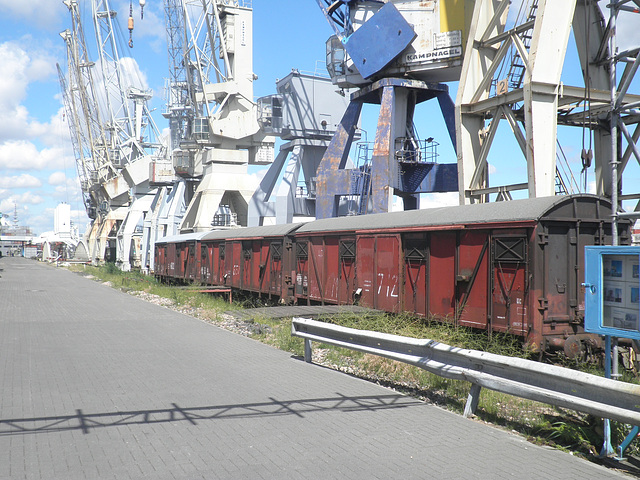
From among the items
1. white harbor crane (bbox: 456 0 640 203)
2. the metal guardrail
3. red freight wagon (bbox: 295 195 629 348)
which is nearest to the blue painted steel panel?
white harbor crane (bbox: 456 0 640 203)

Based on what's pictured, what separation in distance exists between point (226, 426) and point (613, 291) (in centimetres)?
439

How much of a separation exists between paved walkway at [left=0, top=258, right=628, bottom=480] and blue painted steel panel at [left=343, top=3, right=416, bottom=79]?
1725 centimetres

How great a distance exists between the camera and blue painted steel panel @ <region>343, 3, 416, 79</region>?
23891mm

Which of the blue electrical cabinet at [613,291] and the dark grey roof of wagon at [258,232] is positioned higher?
the dark grey roof of wagon at [258,232]

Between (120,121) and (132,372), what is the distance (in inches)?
2847

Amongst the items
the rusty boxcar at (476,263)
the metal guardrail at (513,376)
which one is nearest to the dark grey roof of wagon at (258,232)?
the rusty boxcar at (476,263)

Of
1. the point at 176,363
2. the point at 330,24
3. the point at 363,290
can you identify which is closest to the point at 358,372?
the point at 176,363

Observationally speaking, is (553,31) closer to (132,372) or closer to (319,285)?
(319,285)

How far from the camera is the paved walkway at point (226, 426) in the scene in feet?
17.2

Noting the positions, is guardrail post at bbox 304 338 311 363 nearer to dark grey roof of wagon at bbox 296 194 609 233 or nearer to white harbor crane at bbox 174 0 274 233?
dark grey roof of wagon at bbox 296 194 609 233

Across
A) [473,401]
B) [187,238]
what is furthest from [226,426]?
[187,238]

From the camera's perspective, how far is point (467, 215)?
12.0 meters

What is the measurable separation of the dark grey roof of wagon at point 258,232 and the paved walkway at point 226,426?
9.48m

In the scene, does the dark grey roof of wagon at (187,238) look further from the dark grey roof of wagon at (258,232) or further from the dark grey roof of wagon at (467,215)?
the dark grey roof of wagon at (467,215)
